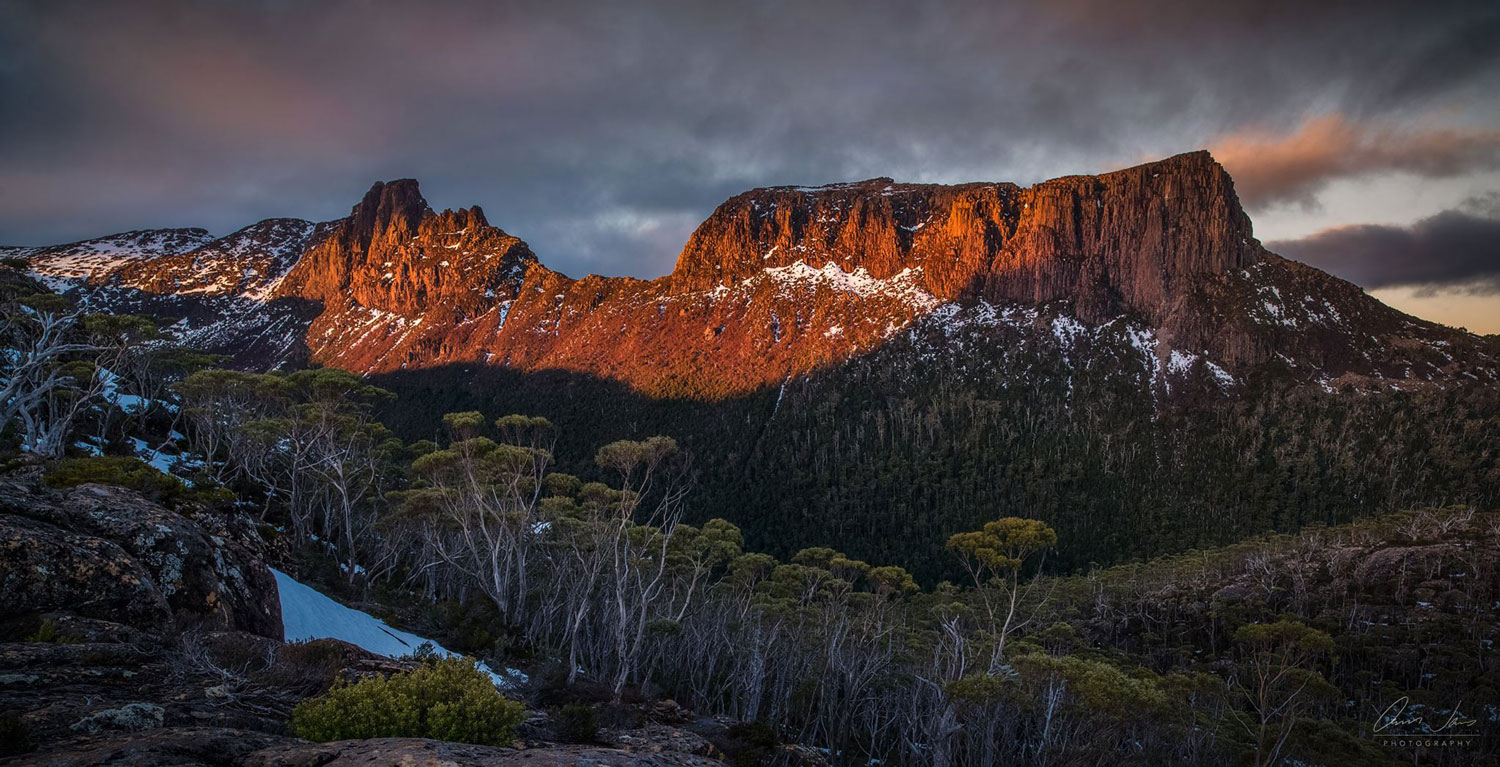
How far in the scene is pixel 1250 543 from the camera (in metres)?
70.0

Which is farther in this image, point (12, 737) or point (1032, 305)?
point (1032, 305)

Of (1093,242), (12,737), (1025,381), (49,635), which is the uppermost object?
(1093,242)

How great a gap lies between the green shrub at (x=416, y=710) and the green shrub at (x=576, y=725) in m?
Result: 3.36

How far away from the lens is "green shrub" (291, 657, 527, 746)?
6.84 m

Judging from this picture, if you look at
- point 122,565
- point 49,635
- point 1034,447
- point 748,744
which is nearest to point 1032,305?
point 1034,447

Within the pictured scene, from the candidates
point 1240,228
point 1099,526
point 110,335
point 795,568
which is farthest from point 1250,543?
point 1240,228

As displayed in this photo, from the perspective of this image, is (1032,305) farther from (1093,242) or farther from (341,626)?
(341,626)

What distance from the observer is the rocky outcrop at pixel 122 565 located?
338 inches

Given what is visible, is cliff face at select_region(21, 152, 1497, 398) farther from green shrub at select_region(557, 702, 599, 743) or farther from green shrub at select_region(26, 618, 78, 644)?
green shrub at select_region(26, 618, 78, 644)

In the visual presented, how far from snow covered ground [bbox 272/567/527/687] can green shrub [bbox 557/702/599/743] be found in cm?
659

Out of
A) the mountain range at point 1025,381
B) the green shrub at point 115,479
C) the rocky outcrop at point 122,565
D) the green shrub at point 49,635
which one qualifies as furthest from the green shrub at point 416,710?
the mountain range at point 1025,381

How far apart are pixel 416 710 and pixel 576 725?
15.3 ft

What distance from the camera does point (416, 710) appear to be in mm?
7230

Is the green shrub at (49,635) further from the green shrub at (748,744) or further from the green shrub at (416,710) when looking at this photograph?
the green shrub at (748,744)
